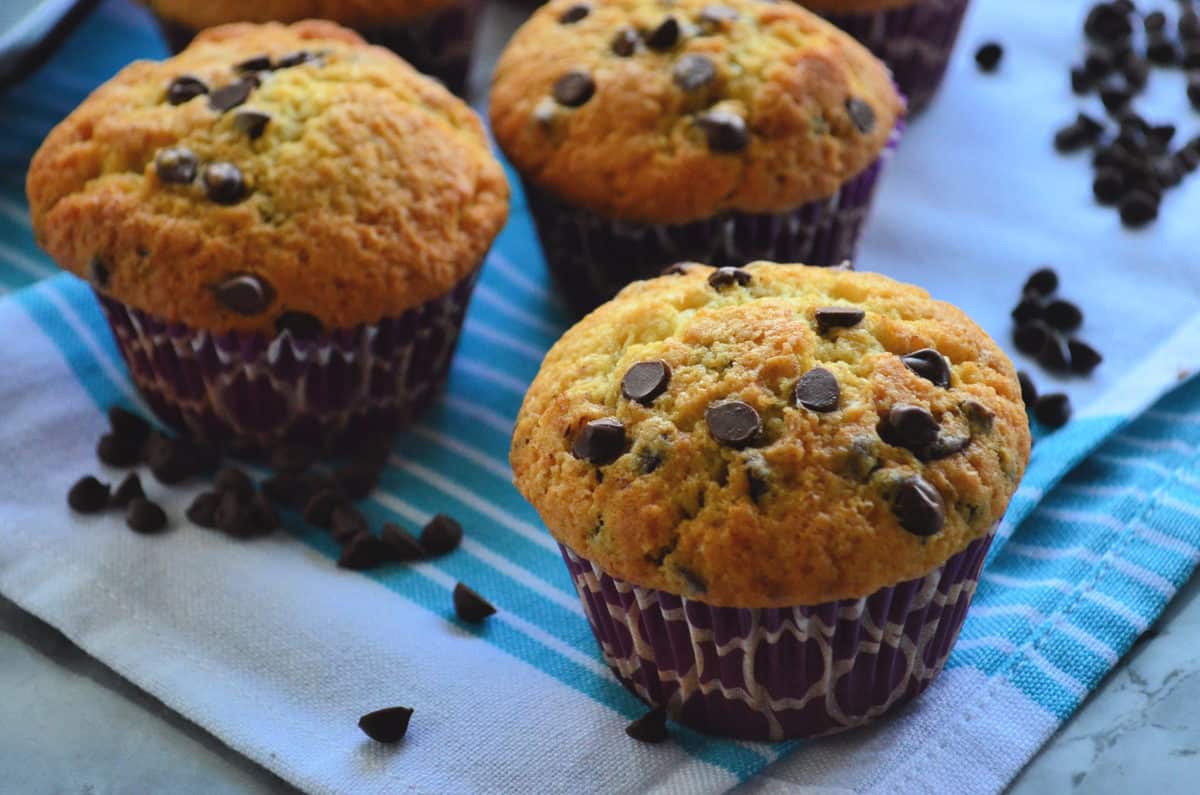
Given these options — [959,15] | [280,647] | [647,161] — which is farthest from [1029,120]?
[280,647]

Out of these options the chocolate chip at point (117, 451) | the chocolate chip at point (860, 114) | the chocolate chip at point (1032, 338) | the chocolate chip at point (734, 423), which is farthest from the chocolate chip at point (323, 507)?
the chocolate chip at point (1032, 338)

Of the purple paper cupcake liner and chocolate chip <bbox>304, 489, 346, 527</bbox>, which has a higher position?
the purple paper cupcake liner

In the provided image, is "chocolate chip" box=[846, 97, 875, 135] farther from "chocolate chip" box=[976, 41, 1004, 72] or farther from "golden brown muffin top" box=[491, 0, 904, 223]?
"chocolate chip" box=[976, 41, 1004, 72]

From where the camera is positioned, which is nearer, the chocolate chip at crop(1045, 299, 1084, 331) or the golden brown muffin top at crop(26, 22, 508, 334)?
the golden brown muffin top at crop(26, 22, 508, 334)

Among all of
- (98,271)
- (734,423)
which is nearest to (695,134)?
(734,423)

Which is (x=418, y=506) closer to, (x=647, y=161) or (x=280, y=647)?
(x=280, y=647)

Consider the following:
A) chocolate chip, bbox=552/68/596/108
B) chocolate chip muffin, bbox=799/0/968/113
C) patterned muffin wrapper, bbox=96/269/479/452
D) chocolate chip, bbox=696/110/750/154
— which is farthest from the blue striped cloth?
chocolate chip muffin, bbox=799/0/968/113

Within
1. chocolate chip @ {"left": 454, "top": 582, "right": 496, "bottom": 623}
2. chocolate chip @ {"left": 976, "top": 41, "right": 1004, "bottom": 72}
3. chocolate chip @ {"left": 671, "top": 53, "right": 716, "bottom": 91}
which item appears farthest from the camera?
chocolate chip @ {"left": 976, "top": 41, "right": 1004, "bottom": 72}
